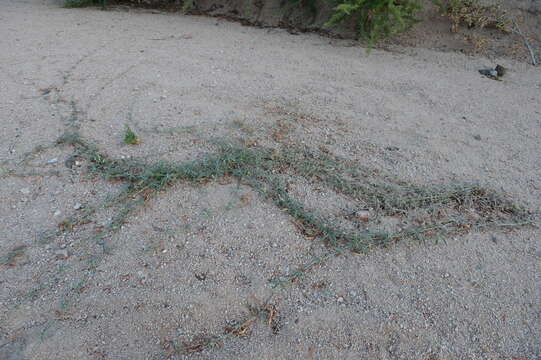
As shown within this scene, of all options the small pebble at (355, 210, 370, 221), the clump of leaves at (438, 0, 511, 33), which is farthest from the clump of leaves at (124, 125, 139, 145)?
the clump of leaves at (438, 0, 511, 33)

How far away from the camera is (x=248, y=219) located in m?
2.17

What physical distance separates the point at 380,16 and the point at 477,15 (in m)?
1.06

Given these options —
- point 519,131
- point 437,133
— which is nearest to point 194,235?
point 437,133

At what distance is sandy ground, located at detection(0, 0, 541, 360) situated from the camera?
170cm

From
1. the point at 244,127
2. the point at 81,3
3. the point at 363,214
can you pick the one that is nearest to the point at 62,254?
the point at 244,127

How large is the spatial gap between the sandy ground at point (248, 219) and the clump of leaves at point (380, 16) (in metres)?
0.40

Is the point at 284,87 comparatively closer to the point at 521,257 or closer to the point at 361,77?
the point at 361,77

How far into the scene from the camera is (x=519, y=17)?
4.29m

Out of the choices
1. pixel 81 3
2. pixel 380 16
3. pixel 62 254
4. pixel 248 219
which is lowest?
→ pixel 62 254


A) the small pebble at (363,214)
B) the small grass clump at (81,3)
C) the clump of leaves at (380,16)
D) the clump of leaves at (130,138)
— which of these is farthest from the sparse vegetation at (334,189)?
the small grass clump at (81,3)

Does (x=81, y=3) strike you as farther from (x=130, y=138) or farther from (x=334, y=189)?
(x=334, y=189)

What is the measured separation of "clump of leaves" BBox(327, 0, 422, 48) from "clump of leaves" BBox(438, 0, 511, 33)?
386mm

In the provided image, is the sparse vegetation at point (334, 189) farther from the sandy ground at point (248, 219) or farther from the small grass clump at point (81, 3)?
the small grass clump at point (81, 3)

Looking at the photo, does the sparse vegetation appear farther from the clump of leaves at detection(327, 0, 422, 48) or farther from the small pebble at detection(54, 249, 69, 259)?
the clump of leaves at detection(327, 0, 422, 48)
